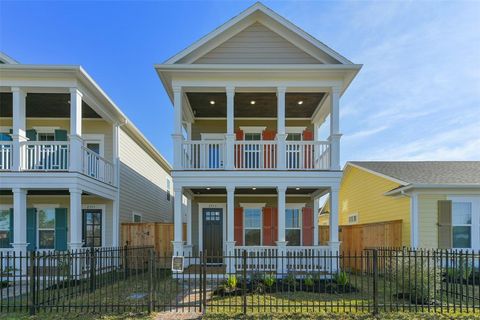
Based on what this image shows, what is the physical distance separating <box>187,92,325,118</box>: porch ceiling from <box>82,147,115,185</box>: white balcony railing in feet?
13.5

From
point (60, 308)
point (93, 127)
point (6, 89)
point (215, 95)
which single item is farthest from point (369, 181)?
point (6, 89)

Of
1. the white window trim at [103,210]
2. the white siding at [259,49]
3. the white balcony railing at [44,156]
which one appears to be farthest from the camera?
the white window trim at [103,210]

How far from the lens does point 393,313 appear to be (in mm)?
7734

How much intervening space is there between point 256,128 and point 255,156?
317 centimetres

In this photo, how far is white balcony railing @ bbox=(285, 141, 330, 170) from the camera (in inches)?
481

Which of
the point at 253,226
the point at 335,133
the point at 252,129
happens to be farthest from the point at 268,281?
the point at 252,129

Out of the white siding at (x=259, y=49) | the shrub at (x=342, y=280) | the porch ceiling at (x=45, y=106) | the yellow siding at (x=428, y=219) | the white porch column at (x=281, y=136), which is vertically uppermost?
the white siding at (x=259, y=49)

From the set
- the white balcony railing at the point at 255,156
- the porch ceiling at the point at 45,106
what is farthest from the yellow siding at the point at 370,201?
the porch ceiling at the point at 45,106

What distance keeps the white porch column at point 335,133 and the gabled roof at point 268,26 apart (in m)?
1.20

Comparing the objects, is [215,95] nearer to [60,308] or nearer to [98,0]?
[98,0]

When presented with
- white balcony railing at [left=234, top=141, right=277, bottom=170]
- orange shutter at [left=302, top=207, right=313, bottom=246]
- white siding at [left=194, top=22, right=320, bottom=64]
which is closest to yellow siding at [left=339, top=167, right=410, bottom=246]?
orange shutter at [left=302, top=207, right=313, bottom=246]

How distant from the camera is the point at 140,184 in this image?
18.9 meters

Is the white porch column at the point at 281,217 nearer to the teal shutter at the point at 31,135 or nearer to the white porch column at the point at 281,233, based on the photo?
the white porch column at the point at 281,233

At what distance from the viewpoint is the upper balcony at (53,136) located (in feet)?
37.7
